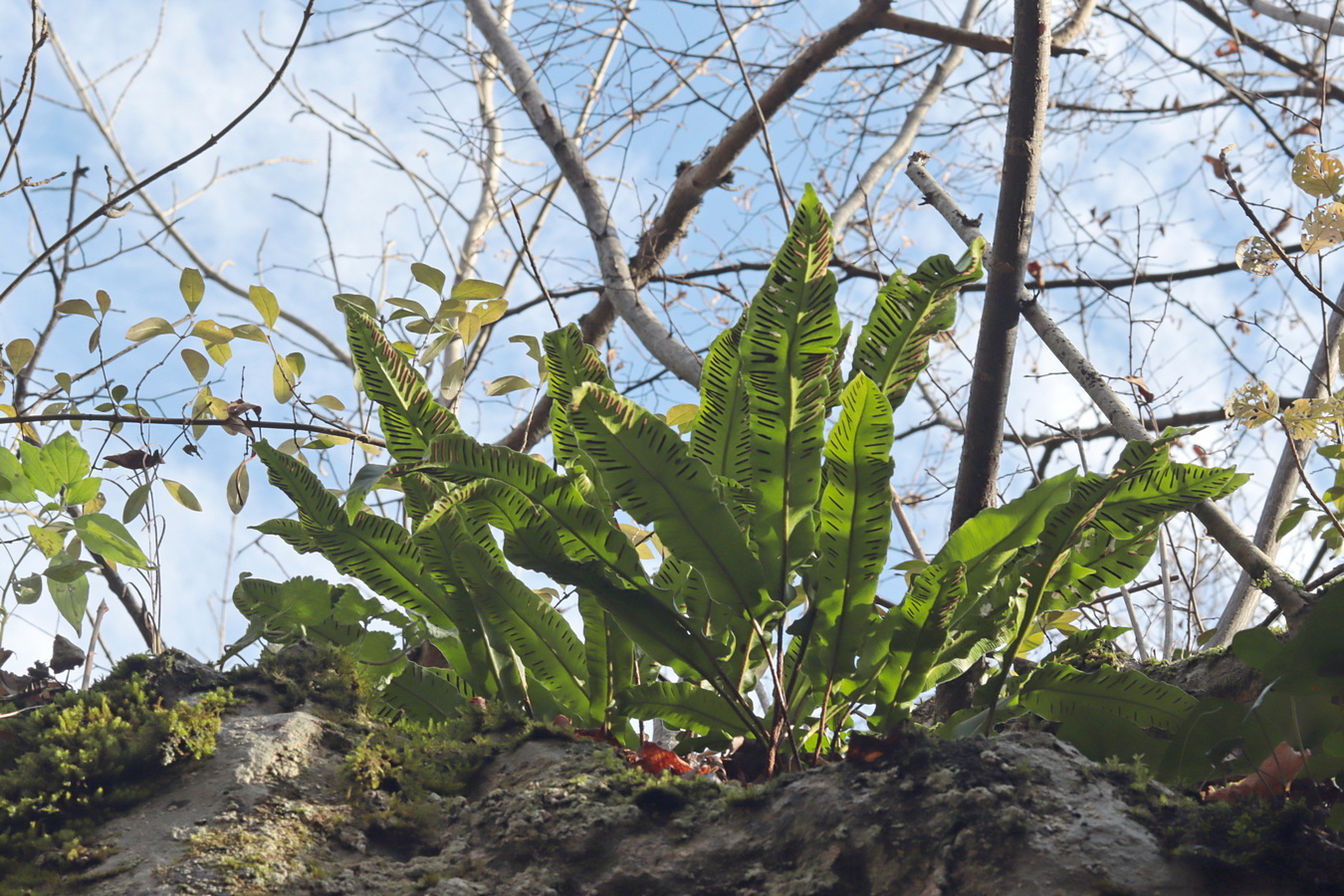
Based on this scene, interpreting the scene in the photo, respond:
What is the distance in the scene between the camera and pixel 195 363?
207 centimetres

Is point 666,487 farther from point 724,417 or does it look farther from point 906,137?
point 906,137

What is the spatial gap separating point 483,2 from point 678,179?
104cm

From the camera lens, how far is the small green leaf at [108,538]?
1.48 meters

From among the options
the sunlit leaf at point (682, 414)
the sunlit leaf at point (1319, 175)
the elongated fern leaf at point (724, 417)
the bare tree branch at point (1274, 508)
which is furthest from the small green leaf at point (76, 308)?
the bare tree branch at point (1274, 508)

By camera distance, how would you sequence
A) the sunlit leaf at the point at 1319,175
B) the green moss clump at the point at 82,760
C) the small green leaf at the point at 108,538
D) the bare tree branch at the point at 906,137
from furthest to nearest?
the bare tree branch at the point at 906,137
the small green leaf at the point at 108,538
the sunlit leaf at the point at 1319,175
the green moss clump at the point at 82,760

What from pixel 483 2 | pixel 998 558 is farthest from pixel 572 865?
pixel 483 2

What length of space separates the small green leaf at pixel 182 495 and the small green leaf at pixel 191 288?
0.38 m

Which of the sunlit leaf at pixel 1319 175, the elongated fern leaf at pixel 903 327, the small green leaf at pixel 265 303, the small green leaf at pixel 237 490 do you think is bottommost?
the elongated fern leaf at pixel 903 327

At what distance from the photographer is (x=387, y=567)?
1308 mm

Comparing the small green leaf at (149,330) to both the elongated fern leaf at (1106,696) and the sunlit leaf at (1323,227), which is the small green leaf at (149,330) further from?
the sunlit leaf at (1323,227)

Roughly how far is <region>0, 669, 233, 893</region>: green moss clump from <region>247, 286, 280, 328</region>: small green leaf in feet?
3.03

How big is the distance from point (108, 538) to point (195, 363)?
27.2 inches

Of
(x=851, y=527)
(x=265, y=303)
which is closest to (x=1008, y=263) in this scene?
(x=851, y=527)

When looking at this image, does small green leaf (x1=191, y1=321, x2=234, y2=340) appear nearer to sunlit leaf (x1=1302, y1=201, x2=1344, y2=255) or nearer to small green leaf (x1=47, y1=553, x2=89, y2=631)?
small green leaf (x1=47, y1=553, x2=89, y2=631)
